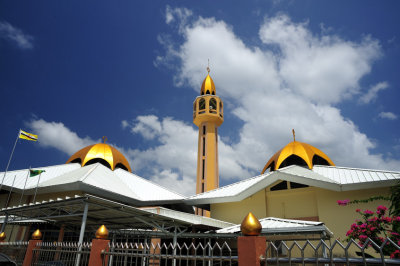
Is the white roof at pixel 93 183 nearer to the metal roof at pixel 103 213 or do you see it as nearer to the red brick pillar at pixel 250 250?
the metal roof at pixel 103 213

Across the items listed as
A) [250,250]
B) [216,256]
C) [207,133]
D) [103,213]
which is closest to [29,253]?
[103,213]

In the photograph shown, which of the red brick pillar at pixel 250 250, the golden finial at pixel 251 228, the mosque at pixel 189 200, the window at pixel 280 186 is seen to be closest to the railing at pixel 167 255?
the red brick pillar at pixel 250 250

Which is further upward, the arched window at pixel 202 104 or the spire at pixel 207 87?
the spire at pixel 207 87

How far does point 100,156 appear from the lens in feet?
76.6

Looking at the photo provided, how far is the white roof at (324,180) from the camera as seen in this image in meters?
12.9

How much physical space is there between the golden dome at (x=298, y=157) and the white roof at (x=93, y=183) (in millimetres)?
8308

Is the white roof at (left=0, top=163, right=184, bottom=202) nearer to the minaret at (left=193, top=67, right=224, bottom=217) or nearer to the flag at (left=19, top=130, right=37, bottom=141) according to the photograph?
the flag at (left=19, top=130, right=37, bottom=141)

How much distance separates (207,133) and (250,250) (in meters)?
24.1

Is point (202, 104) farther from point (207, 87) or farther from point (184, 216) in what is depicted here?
point (184, 216)

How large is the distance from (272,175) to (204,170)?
1155cm

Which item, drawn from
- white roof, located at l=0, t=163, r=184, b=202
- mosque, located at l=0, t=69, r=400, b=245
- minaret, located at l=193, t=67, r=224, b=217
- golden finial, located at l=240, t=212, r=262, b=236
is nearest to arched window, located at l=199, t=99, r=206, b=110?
minaret, located at l=193, t=67, r=224, b=217

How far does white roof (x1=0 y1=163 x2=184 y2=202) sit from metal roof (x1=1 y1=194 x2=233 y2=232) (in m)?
2.09

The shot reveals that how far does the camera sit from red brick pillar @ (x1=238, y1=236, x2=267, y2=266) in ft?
10.9

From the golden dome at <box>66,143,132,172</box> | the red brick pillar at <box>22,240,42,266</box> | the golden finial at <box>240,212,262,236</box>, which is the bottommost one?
the red brick pillar at <box>22,240,42,266</box>
